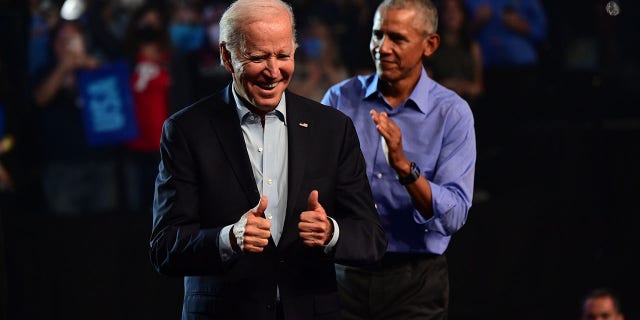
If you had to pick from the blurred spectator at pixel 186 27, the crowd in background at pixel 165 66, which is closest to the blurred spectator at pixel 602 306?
the crowd in background at pixel 165 66

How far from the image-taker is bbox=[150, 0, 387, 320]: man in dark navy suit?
7.79 feet

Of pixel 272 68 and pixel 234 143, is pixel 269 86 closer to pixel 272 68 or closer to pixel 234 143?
pixel 272 68

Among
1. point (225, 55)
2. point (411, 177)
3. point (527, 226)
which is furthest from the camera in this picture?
point (527, 226)

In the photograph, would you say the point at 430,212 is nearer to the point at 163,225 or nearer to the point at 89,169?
the point at 163,225

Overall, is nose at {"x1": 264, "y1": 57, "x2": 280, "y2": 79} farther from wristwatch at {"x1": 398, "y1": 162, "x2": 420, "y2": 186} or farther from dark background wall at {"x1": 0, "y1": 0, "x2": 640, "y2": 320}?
dark background wall at {"x1": 0, "y1": 0, "x2": 640, "y2": 320}

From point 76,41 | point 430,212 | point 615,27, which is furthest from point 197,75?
point 430,212

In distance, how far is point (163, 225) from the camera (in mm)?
2408

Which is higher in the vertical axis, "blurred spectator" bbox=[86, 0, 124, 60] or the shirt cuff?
"blurred spectator" bbox=[86, 0, 124, 60]

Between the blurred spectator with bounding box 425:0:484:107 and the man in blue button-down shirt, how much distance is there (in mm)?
2335

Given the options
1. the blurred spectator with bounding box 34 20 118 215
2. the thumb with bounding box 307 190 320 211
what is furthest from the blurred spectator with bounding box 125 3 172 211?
the thumb with bounding box 307 190 320 211

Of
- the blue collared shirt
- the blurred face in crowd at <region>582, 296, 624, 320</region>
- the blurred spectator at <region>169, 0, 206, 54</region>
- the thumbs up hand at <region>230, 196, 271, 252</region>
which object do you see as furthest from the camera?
the blurred spectator at <region>169, 0, 206, 54</region>

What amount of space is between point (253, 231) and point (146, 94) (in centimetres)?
350

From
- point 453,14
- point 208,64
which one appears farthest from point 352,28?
point 208,64

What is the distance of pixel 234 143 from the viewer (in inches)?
96.0
